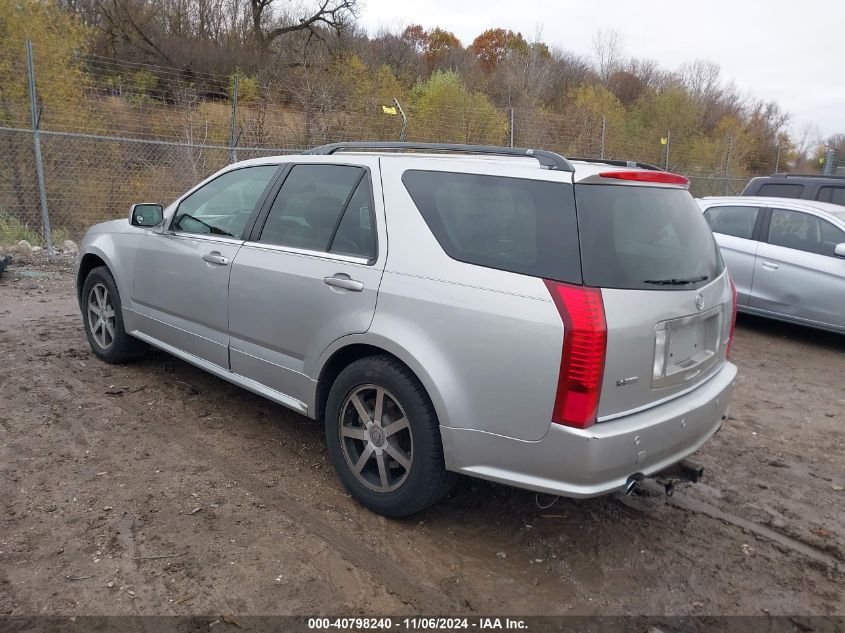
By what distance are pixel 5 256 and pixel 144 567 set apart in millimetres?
8229

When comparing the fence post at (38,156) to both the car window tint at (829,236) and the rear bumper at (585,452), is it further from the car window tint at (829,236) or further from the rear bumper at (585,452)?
the car window tint at (829,236)

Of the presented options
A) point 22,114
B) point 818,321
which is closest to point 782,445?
point 818,321

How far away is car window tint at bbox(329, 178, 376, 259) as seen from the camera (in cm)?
334

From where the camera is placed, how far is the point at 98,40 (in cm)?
2306

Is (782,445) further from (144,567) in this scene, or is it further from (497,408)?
(144,567)

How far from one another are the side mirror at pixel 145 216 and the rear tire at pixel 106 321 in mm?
661

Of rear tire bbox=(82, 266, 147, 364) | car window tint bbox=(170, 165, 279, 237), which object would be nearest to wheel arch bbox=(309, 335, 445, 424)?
car window tint bbox=(170, 165, 279, 237)

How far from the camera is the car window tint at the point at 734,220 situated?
25.8 feet

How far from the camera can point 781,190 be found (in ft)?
31.3

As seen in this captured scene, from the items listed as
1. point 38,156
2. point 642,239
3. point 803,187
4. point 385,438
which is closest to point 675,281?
point 642,239

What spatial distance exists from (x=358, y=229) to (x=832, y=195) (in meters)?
8.26

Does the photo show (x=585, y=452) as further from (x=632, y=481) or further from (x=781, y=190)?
(x=781, y=190)

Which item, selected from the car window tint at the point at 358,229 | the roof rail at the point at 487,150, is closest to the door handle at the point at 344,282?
the car window tint at the point at 358,229

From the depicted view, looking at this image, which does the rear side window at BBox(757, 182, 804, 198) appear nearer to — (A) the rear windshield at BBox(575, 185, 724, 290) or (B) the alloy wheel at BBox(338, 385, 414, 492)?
(A) the rear windshield at BBox(575, 185, 724, 290)
